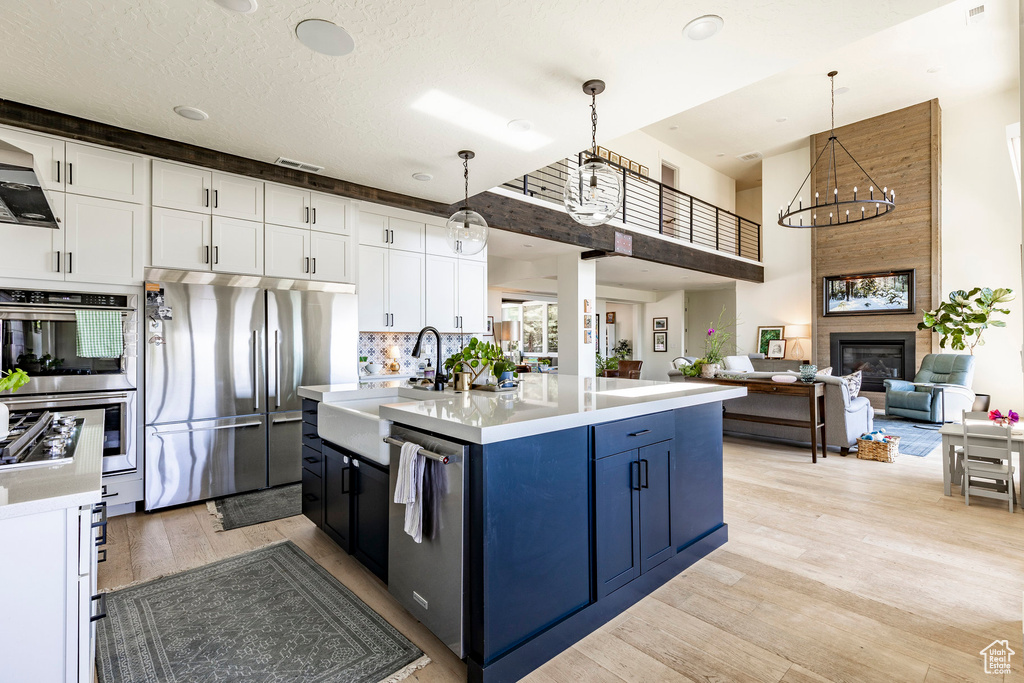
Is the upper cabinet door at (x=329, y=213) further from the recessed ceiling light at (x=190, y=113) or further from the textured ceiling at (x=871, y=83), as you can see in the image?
the textured ceiling at (x=871, y=83)

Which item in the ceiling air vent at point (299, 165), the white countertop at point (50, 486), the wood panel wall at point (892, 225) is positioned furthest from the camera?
the wood panel wall at point (892, 225)

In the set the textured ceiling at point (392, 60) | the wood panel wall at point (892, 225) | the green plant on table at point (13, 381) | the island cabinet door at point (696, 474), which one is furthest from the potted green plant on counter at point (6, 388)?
the wood panel wall at point (892, 225)

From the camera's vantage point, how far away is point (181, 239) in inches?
140

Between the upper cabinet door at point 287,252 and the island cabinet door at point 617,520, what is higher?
the upper cabinet door at point 287,252

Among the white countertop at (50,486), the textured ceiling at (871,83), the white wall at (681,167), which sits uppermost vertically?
the textured ceiling at (871,83)

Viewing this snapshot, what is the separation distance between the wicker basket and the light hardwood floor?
102 centimetres

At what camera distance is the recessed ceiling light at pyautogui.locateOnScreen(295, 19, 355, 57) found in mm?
2215

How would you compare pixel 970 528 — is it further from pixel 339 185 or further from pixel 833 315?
pixel 833 315

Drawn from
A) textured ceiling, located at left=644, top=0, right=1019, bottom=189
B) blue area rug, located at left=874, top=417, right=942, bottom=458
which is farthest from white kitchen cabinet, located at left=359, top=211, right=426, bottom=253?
textured ceiling, located at left=644, top=0, right=1019, bottom=189

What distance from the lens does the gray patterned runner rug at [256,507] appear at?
10.8 ft

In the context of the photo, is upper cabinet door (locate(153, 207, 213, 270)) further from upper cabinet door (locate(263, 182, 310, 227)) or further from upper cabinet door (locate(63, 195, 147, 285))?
upper cabinet door (locate(263, 182, 310, 227))

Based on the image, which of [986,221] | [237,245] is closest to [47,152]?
[237,245]

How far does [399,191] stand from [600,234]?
290 centimetres

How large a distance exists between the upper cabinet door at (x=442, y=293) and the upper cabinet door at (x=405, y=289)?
99 mm
